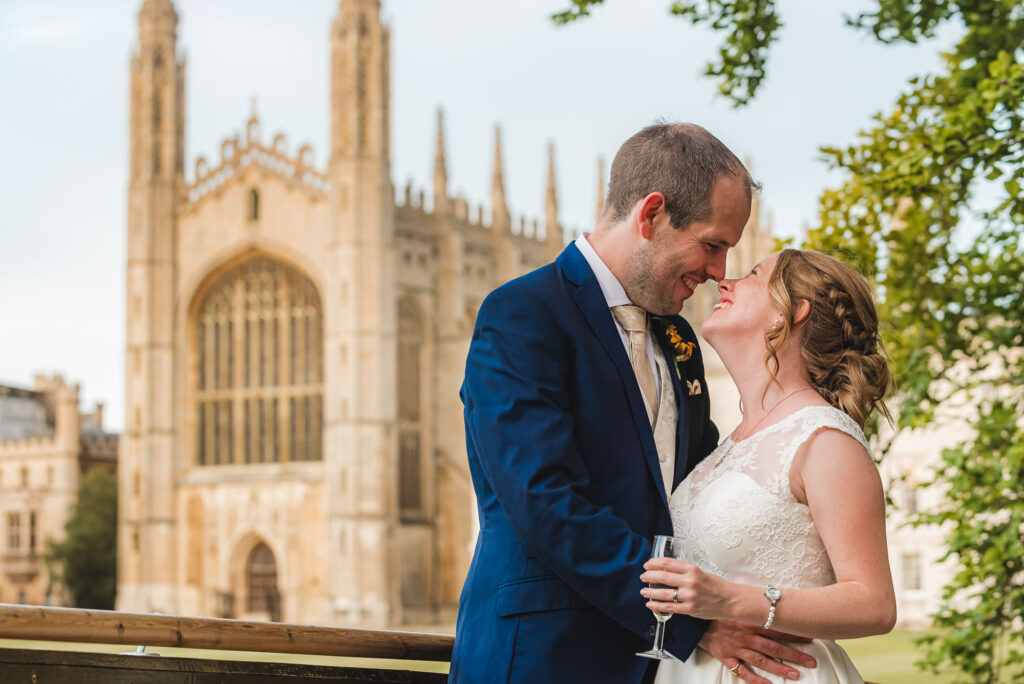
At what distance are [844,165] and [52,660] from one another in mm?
3863

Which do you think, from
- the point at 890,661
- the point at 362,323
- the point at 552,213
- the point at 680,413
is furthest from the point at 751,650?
the point at 552,213

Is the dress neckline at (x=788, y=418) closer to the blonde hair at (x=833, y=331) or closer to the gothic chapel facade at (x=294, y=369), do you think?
the blonde hair at (x=833, y=331)

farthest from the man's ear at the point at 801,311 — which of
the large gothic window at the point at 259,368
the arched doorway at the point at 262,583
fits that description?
the arched doorway at the point at 262,583

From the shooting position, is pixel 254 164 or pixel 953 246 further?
pixel 254 164

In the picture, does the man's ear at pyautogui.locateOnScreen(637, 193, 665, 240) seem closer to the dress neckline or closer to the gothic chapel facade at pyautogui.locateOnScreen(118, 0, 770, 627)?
the dress neckline

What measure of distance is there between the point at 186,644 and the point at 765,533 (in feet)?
3.67

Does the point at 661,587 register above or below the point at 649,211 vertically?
below

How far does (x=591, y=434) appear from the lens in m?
2.15

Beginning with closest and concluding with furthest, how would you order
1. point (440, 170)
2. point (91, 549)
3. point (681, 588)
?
point (681, 588)
point (440, 170)
point (91, 549)

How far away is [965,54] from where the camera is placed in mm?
4707

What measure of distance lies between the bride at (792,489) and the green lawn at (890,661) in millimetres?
12505

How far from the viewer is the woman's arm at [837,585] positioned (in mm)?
1992

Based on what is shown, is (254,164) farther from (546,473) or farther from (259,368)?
(546,473)

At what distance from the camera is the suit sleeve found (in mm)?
1995
